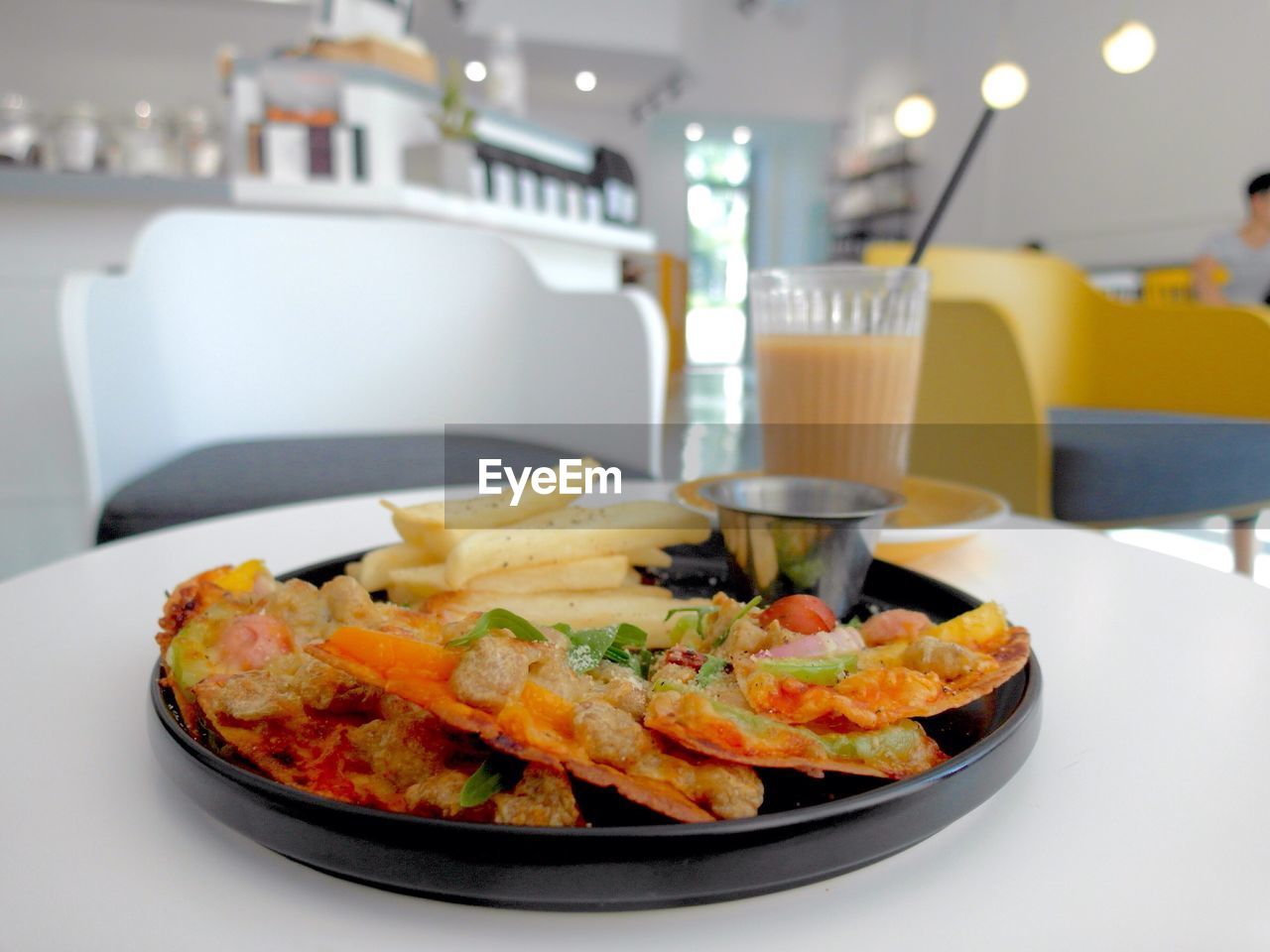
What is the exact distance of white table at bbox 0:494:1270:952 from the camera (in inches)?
14.3

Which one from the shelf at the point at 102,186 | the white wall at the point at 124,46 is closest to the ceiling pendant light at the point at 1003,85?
the shelf at the point at 102,186

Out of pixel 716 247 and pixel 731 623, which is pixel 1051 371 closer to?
pixel 731 623

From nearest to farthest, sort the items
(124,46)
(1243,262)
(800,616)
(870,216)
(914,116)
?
(800,616) → (914,116) → (1243,262) → (124,46) → (870,216)

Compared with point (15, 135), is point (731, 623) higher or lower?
lower

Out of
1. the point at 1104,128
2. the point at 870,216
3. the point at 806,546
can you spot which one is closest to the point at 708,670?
the point at 806,546

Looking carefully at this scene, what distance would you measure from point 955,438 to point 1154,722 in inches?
80.4

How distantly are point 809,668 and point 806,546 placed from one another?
283 millimetres

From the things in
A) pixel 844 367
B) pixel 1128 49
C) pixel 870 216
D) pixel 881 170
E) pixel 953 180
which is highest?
pixel 881 170

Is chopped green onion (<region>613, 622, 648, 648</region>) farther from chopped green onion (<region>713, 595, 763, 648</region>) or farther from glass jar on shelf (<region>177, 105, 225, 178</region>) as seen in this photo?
glass jar on shelf (<region>177, 105, 225, 178</region>)

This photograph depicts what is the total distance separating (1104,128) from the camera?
6961mm

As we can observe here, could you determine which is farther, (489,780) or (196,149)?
(196,149)

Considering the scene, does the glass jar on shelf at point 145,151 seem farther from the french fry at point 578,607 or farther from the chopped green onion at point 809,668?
the chopped green onion at point 809,668

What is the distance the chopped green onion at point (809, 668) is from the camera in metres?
0.45

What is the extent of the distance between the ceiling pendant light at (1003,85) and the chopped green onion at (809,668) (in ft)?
4.22
